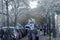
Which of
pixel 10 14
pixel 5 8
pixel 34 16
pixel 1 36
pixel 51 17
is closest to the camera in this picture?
pixel 1 36

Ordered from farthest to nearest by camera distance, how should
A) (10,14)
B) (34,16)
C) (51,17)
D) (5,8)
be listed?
(34,16)
(51,17)
(10,14)
(5,8)

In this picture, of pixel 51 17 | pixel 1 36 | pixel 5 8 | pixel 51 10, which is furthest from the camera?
pixel 51 17

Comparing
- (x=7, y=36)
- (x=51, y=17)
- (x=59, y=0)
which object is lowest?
(x=7, y=36)

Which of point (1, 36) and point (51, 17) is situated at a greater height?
point (51, 17)

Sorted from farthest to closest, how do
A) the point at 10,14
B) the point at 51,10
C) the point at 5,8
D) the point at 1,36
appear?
the point at 51,10
the point at 10,14
the point at 5,8
the point at 1,36

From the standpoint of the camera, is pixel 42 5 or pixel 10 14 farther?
pixel 42 5

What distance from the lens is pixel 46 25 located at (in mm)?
26922

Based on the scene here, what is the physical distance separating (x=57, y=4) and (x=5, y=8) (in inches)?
266

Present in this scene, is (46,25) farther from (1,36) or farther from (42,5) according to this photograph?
(1,36)

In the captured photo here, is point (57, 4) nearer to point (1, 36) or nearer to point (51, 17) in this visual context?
point (51, 17)

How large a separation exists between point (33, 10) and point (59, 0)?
3544 millimetres

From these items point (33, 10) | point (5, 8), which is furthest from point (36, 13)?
point (5, 8)

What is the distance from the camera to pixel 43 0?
80.5 feet

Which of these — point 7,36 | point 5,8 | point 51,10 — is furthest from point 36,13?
point 7,36
